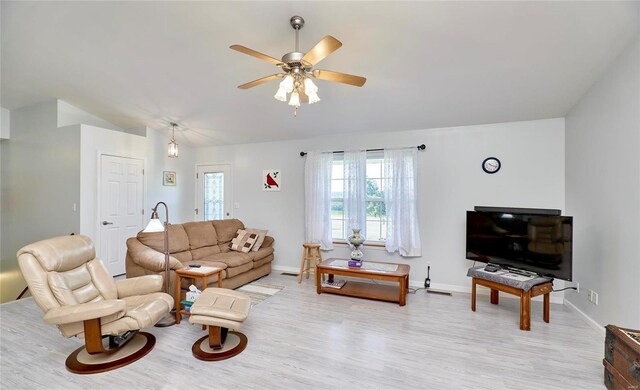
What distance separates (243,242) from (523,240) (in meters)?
3.82

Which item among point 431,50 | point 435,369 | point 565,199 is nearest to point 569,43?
point 431,50

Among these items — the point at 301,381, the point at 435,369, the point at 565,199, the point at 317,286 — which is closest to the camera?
the point at 301,381

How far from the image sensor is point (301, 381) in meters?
2.11

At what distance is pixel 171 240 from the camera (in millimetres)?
3949

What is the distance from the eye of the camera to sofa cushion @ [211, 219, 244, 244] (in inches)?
187

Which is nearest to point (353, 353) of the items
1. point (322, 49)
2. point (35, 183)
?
point (322, 49)

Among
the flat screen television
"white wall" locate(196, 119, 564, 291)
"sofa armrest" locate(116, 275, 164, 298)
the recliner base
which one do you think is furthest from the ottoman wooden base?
the flat screen television

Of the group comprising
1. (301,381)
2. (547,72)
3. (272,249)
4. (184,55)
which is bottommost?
(301,381)

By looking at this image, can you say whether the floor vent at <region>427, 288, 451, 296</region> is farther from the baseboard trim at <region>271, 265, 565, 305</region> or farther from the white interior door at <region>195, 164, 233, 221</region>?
the white interior door at <region>195, 164, 233, 221</region>

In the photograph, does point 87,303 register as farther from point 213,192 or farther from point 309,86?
point 213,192

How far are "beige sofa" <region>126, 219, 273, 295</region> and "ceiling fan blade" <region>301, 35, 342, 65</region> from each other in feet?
9.09

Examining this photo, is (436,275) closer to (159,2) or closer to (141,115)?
(159,2)

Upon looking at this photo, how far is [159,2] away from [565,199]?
4857 millimetres

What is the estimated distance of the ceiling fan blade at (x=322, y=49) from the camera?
181 cm
